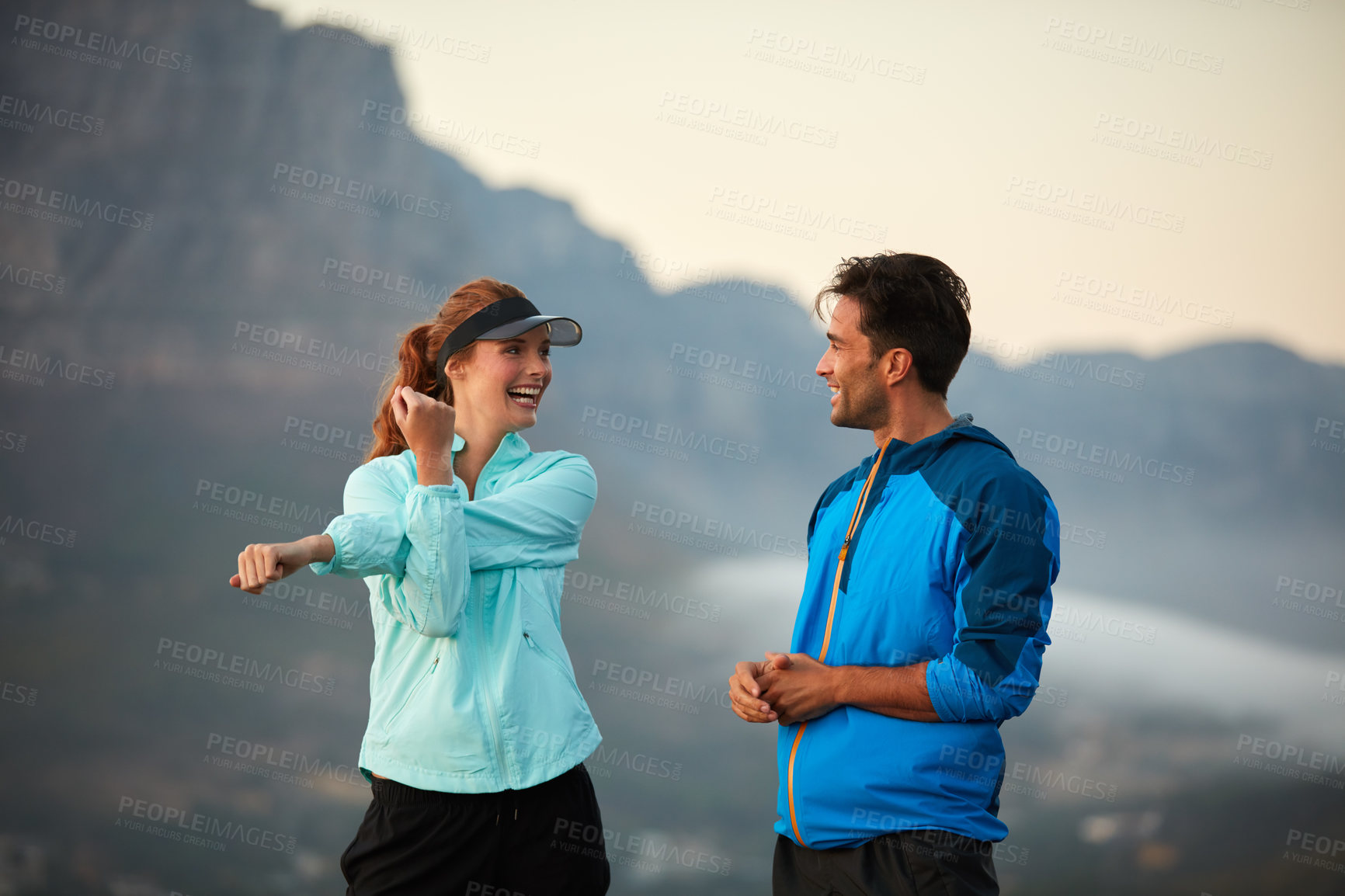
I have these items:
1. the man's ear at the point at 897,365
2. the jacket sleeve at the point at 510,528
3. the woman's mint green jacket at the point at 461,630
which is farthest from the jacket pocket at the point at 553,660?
the man's ear at the point at 897,365

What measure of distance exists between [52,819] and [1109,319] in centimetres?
551

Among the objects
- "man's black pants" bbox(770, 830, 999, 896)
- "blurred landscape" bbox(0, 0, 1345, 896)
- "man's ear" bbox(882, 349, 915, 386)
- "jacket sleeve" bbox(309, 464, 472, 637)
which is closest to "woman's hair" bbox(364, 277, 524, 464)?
"jacket sleeve" bbox(309, 464, 472, 637)

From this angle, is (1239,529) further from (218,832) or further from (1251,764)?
(218,832)

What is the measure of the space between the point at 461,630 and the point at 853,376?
0.92 metres

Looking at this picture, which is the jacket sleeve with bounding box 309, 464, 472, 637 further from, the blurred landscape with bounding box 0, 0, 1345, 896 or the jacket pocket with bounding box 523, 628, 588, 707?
the blurred landscape with bounding box 0, 0, 1345, 896

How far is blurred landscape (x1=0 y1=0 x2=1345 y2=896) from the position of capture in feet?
14.6

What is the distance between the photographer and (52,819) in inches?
171

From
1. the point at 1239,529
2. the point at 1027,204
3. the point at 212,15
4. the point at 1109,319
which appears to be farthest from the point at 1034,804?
the point at 212,15

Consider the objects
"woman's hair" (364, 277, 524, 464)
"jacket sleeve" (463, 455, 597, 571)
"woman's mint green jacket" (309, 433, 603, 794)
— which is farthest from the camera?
"woman's hair" (364, 277, 524, 464)

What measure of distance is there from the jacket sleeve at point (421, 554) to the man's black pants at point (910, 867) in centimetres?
83

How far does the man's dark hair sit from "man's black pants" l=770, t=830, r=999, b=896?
83 cm

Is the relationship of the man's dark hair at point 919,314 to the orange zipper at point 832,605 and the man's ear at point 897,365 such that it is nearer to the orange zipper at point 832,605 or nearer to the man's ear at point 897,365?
the man's ear at point 897,365

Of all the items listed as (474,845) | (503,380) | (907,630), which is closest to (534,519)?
(503,380)

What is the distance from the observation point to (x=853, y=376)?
1.94m
